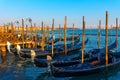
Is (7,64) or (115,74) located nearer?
(115,74)

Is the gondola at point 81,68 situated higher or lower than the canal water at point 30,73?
higher

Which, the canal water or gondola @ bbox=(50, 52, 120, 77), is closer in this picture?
gondola @ bbox=(50, 52, 120, 77)

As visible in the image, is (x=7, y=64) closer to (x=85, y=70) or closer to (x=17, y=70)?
(x=17, y=70)

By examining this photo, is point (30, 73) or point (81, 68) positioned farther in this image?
point (30, 73)

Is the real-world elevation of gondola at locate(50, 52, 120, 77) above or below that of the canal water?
above

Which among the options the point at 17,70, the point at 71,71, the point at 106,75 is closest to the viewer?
the point at 71,71

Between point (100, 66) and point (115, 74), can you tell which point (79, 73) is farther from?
point (115, 74)

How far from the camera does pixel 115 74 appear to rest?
2150 cm

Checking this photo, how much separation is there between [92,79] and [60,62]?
10.9 ft

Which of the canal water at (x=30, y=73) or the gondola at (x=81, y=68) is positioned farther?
the canal water at (x=30, y=73)

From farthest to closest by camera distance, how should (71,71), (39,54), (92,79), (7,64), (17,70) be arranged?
(39,54) → (7,64) → (17,70) → (92,79) → (71,71)

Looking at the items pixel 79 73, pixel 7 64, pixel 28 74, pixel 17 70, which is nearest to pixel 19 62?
pixel 7 64

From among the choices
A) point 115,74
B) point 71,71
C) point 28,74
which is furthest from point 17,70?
point 115,74

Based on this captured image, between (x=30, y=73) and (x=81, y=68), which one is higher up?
(x=81, y=68)
